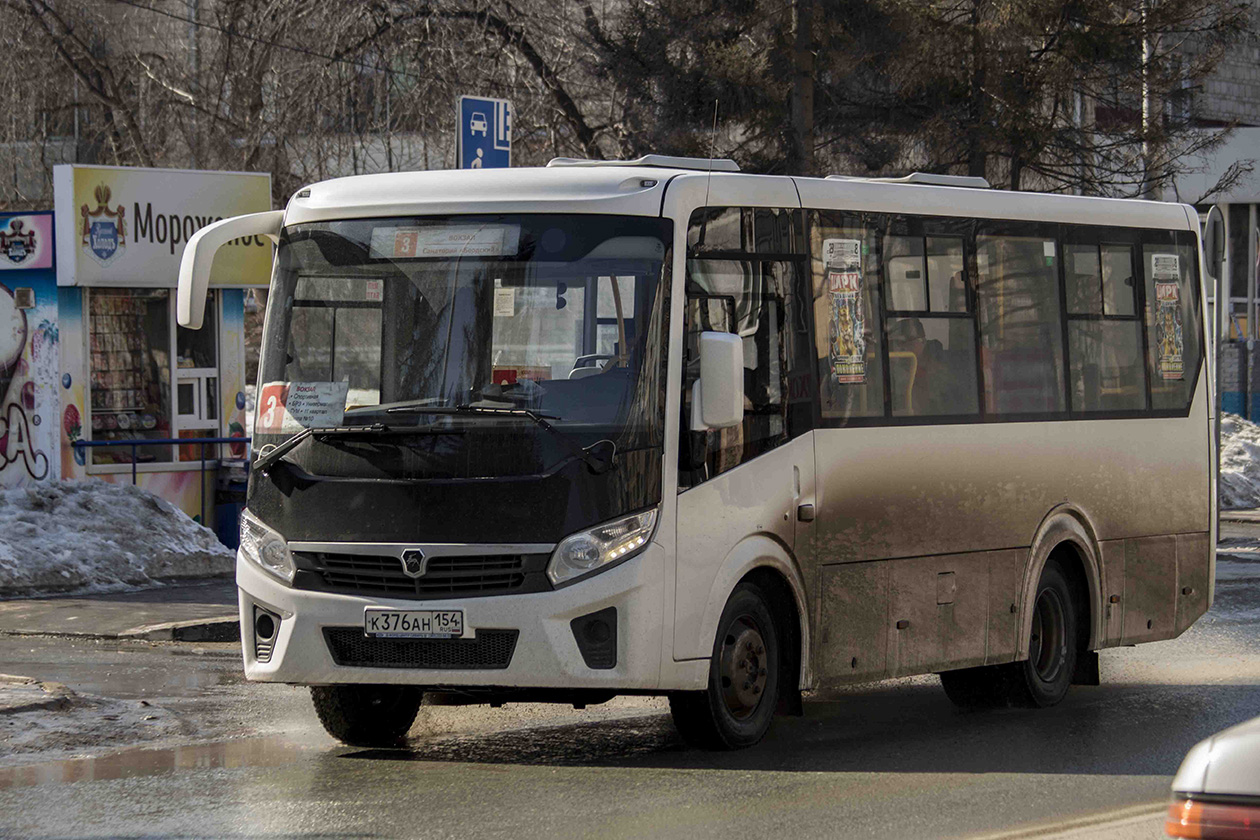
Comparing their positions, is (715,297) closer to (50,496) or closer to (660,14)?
(50,496)

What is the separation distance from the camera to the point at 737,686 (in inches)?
355

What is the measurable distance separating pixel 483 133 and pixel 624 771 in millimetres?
7530

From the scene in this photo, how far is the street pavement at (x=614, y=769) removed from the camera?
291 inches

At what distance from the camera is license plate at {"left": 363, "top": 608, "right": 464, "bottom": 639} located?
8.44 meters

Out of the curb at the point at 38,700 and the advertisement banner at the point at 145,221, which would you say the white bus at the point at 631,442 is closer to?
the curb at the point at 38,700

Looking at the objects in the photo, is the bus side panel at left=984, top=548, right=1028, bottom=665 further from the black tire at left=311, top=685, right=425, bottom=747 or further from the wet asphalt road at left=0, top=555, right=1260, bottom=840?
the black tire at left=311, top=685, right=425, bottom=747

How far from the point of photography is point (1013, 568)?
10.7 metres

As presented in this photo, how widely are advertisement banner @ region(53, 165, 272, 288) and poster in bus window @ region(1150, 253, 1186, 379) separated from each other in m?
10.2

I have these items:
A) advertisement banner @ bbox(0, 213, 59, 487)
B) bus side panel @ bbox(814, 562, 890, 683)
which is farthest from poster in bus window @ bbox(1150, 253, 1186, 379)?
advertisement banner @ bbox(0, 213, 59, 487)

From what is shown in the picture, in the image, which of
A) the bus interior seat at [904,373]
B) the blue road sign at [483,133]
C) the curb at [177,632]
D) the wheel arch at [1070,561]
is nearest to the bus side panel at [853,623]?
A: the bus interior seat at [904,373]

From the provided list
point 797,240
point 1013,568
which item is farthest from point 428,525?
point 1013,568

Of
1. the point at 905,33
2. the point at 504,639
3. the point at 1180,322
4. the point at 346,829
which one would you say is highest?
the point at 905,33

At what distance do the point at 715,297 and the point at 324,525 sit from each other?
1.97 metres

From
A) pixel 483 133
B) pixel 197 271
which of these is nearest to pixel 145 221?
pixel 483 133
